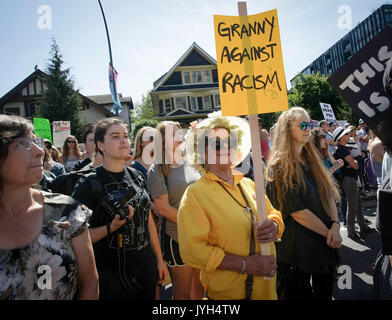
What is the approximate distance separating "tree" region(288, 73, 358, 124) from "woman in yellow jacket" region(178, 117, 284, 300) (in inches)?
1278

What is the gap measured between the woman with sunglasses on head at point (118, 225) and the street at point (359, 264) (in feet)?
6.30

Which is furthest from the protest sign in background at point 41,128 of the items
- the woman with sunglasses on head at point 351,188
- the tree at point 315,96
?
the tree at point 315,96

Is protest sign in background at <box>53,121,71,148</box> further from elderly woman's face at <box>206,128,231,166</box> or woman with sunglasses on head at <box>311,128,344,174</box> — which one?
elderly woman's face at <box>206,128,231,166</box>

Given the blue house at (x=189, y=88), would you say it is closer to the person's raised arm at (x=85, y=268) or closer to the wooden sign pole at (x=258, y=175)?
the wooden sign pole at (x=258, y=175)

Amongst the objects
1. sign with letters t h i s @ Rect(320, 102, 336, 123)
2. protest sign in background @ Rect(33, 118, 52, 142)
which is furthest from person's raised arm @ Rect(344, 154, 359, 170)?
protest sign in background @ Rect(33, 118, 52, 142)

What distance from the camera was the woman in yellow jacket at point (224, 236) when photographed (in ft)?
5.57

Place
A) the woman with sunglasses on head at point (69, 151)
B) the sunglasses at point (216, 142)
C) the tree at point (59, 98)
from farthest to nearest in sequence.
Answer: the tree at point (59, 98), the woman with sunglasses on head at point (69, 151), the sunglasses at point (216, 142)

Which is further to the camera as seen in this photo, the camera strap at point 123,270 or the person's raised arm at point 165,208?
the person's raised arm at point 165,208

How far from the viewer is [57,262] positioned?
1415 mm

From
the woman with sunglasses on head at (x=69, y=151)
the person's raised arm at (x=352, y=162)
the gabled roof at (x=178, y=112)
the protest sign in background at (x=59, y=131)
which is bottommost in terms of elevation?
the person's raised arm at (x=352, y=162)

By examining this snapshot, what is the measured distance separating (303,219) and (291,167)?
48 cm

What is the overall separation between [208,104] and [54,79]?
18.1 metres
